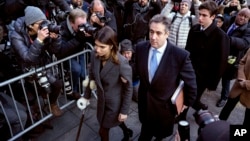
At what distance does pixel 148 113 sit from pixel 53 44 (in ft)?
5.43

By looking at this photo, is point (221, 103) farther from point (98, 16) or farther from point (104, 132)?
point (98, 16)

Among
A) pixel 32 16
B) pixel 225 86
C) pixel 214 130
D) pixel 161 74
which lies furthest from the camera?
pixel 225 86

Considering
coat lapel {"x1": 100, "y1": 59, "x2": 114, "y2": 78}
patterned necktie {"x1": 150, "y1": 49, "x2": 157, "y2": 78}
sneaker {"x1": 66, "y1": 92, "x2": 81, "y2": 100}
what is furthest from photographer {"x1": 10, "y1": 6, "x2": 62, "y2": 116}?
patterned necktie {"x1": 150, "y1": 49, "x2": 157, "y2": 78}

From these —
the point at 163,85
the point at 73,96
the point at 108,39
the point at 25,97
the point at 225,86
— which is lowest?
the point at 73,96

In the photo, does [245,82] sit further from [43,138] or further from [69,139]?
[43,138]

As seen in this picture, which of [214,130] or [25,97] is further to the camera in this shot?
[25,97]

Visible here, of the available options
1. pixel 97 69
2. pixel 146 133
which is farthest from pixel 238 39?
pixel 97 69

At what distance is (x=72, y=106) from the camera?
13.6 ft

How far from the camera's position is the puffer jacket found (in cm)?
281

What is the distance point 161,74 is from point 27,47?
1839 mm

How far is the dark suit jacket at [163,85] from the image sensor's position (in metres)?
2.45

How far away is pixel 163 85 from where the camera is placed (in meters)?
2.53

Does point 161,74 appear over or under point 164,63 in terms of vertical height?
under

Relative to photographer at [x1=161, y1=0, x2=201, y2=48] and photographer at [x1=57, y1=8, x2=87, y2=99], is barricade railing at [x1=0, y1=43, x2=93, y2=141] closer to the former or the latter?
photographer at [x1=57, y1=8, x2=87, y2=99]
